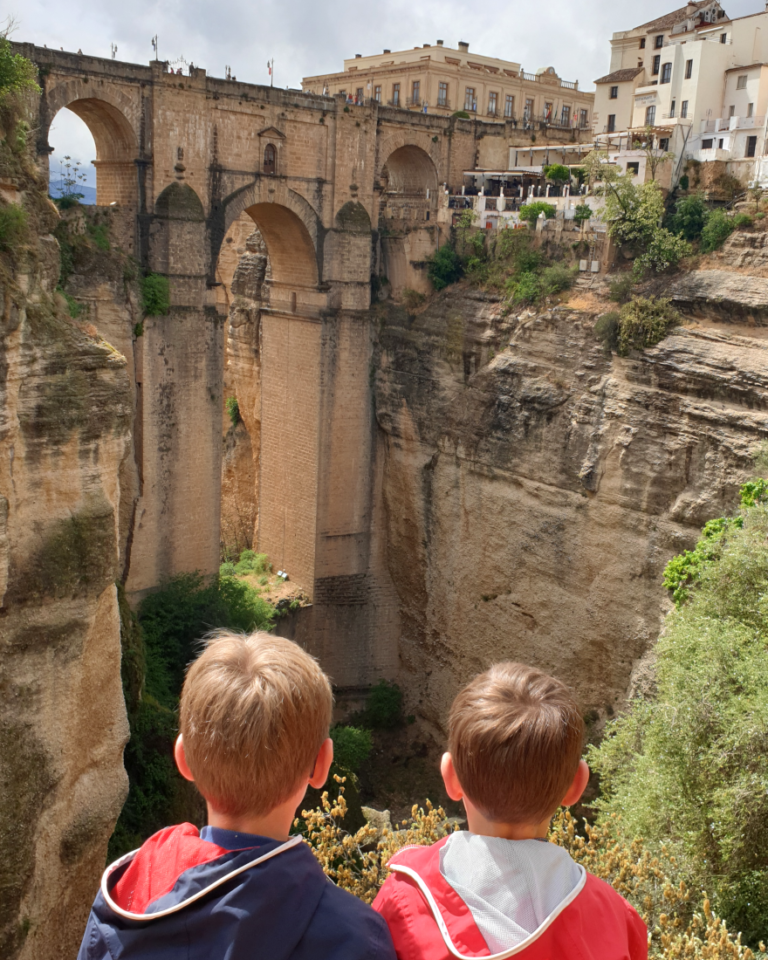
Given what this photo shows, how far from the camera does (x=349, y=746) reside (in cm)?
2003

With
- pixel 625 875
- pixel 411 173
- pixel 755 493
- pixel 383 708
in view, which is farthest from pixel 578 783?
pixel 411 173

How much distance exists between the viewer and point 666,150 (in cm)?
2458

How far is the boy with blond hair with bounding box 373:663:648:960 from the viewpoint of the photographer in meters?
2.92

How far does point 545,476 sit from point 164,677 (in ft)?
29.2

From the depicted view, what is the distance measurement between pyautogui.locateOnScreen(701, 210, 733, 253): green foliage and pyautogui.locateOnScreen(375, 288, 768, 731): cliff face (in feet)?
9.29

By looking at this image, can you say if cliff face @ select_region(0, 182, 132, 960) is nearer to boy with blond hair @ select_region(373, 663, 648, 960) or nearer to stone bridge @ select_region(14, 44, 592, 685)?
boy with blond hair @ select_region(373, 663, 648, 960)

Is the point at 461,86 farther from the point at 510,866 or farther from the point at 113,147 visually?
the point at 510,866

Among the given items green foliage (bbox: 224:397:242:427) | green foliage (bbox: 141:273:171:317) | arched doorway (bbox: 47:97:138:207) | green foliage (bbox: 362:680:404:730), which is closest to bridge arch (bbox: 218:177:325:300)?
green foliage (bbox: 141:273:171:317)

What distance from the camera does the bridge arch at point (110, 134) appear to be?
18344 millimetres

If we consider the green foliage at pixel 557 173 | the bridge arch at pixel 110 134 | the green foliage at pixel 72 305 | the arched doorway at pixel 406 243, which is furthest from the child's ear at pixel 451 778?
the green foliage at pixel 557 173

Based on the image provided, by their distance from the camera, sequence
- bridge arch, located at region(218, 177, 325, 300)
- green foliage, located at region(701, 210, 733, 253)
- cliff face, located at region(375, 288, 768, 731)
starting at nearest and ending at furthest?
cliff face, located at region(375, 288, 768, 731) < green foliage, located at region(701, 210, 733, 253) < bridge arch, located at region(218, 177, 325, 300)

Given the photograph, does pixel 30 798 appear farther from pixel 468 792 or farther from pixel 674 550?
pixel 674 550

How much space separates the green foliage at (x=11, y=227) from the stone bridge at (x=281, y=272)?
851 centimetres

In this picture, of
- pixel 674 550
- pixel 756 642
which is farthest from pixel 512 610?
pixel 756 642
